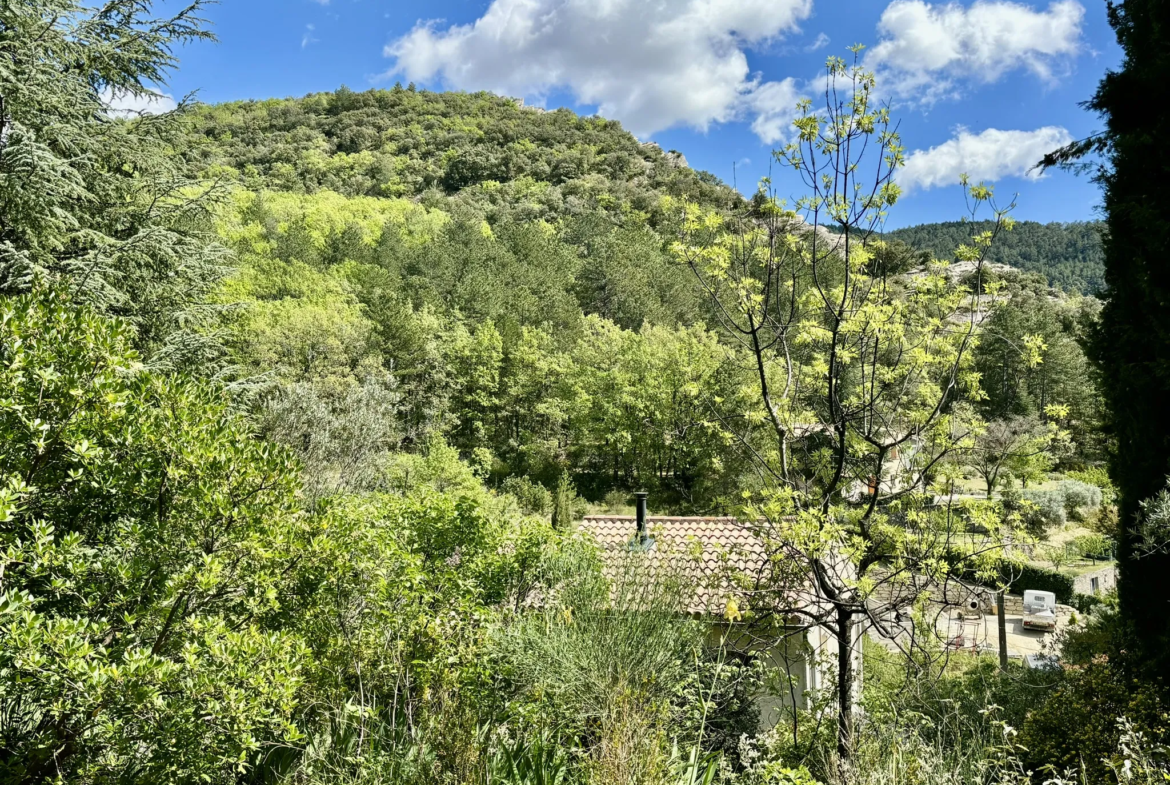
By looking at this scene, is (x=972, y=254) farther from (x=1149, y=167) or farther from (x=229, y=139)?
(x=229, y=139)

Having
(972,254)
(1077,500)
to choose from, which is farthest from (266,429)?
(1077,500)

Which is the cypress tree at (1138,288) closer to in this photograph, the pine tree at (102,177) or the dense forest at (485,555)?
the dense forest at (485,555)

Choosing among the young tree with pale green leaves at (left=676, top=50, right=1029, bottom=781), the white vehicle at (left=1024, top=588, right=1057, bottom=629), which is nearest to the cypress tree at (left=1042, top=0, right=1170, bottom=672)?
the young tree with pale green leaves at (left=676, top=50, right=1029, bottom=781)

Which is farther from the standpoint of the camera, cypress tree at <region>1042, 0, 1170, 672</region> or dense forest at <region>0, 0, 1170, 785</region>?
cypress tree at <region>1042, 0, 1170, 672</region>

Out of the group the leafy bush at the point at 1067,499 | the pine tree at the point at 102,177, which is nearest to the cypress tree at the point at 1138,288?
the pine tree at the point at 102,177

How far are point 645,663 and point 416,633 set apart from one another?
1.60 metres

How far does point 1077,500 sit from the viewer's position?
26328 mm

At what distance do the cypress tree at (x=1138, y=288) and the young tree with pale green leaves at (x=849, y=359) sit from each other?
5.54 ft

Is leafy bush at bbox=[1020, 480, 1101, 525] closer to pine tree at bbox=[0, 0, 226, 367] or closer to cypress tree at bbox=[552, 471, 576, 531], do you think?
cypress tree at bbox=[552, 471, 576, 531]

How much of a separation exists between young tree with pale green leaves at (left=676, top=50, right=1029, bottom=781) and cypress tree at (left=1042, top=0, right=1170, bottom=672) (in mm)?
1688

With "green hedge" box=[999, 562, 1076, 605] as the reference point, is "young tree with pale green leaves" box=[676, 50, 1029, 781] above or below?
above

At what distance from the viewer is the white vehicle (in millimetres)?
18141

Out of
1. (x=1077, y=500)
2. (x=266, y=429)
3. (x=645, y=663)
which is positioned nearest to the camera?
(x=645, y=663)

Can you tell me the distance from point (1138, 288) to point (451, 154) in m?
67.0
